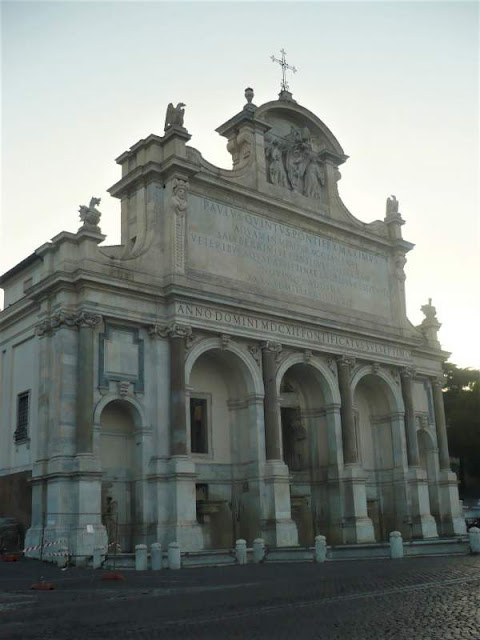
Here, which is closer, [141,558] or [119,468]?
[141,558]

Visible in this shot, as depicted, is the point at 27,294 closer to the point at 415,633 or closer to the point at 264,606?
the point at 264,606

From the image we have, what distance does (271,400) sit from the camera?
33.9 m

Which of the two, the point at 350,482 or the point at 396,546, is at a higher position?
the point at 350,482

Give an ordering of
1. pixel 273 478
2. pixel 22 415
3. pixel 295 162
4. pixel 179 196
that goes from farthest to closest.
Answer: pixel 295 162
pixel 179 196
pixel 273 478
pixel 22 415

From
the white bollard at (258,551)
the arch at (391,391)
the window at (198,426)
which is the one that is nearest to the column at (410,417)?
the arch at (391,391)

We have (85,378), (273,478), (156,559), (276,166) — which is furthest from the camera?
(276,166)

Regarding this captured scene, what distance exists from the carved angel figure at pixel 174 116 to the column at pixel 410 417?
1805 centimetres

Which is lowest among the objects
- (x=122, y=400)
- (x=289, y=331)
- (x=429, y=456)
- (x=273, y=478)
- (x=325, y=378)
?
(x=273, y=478)

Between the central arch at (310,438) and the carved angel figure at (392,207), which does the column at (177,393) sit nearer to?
the central arch at (310,438)

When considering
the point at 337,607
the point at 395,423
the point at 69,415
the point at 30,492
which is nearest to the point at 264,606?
the point at 337,607

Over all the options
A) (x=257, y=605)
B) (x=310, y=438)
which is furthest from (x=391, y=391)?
(x=257, y=605)

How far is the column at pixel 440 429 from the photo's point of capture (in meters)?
43.6

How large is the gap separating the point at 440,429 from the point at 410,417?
381 centimetres

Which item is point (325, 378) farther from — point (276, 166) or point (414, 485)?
point (276, 166)
